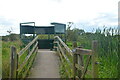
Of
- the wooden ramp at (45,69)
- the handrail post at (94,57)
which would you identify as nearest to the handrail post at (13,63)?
the wooden ramp at (45,69)

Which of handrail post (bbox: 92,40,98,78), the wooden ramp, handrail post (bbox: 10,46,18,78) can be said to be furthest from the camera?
the wooden ramp

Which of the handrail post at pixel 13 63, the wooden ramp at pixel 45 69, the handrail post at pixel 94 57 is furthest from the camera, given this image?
the wooden ramp at pixel 45 69

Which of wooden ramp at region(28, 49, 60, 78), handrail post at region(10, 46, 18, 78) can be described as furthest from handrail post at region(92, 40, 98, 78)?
wooden ramp at region(28, 49, 60, 78)

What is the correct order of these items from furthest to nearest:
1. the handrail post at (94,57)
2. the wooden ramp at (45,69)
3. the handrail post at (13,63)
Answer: the wooden ramp at (45,69)
the handrail post at (13,63)
the handrail post at (94,57)

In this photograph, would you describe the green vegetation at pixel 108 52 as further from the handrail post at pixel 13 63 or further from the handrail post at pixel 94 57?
the handrail post at pixel 13 63

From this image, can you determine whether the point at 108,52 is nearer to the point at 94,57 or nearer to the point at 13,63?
the point at 94,57

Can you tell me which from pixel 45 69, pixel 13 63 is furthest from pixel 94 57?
pixel 45 69

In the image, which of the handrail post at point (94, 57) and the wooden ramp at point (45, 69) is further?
the wooden ramp at point (45, 69)

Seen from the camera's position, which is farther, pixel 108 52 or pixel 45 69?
pixel 45 69

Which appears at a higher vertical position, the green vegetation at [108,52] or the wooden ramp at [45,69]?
the green vegetation at [108,52]

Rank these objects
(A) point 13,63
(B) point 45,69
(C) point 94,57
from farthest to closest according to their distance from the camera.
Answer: (B) point 45,69, (A) point 13,63, (C) point 94,57

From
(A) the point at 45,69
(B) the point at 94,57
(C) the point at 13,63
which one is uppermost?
(B) the point at 94,57

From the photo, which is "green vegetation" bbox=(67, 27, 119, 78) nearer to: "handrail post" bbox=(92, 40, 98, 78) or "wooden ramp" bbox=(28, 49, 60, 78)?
"handrail post" bbox=(92, 40, 98, 78)

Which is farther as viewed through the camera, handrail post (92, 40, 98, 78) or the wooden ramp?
the wooden ramp
